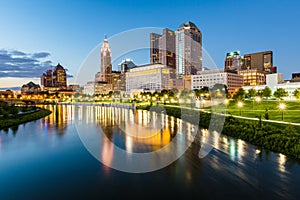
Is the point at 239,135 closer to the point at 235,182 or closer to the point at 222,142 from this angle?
the point at 222,142

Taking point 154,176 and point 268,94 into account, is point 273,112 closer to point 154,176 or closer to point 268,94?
point 154,176

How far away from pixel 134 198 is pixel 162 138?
11.7 m

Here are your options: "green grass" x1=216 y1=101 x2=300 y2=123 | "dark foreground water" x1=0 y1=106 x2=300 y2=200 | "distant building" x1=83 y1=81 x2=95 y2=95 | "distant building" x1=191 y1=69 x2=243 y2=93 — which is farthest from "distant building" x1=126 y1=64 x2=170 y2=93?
"dark foreground water" x1=0 y1=106 x2=300 y2=200

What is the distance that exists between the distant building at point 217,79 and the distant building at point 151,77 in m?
19.1

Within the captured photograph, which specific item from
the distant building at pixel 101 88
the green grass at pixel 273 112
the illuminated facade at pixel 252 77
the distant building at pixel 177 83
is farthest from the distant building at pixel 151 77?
the green grass at pixel 273 112

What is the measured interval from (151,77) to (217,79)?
39.9m

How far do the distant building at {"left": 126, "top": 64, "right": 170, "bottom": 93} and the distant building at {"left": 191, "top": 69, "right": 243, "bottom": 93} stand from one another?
19.1 meters

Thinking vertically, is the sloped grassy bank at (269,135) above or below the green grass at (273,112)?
below

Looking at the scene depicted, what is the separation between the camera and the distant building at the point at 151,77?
134 metres

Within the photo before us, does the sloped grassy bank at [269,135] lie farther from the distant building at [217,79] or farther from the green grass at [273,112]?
the distant building at [217,79]

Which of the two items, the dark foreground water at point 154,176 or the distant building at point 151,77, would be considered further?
the distant building at point 151,77

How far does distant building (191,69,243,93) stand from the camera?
13262cm

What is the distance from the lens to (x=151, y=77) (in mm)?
135375

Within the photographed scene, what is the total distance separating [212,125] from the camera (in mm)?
25750
